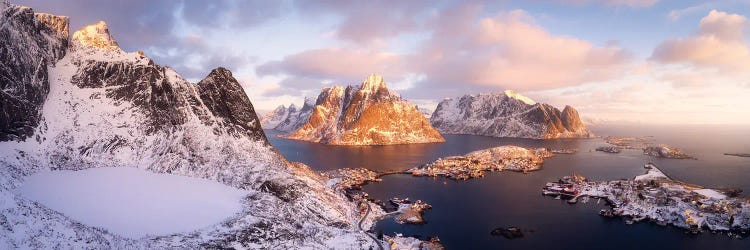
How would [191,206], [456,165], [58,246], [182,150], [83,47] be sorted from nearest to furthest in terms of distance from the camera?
[58,246] → [191,206] → [182,150] → [83,47] → [456,165]

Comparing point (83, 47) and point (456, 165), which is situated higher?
point (83, 47)

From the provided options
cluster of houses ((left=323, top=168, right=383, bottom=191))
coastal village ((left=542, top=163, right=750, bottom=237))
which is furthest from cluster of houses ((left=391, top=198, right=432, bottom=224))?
coastal village ((left=542, top=163, right=750, bottom=237))

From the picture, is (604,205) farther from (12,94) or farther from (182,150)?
(12,94)

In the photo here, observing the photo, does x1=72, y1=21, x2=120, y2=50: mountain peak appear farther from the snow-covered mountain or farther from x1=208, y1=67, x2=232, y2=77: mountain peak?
x1=208, y1=67, x2=232, y2=77: mountain peak

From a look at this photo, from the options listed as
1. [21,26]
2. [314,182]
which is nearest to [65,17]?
[21,26]

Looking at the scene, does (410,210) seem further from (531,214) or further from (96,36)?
(96,36)

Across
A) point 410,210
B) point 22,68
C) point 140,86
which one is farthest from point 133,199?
point 410,210

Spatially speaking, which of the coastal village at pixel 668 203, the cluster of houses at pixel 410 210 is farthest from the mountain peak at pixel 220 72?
the coastal village at pixel 668 203

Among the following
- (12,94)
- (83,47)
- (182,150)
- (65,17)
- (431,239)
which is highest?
(65,17)
